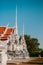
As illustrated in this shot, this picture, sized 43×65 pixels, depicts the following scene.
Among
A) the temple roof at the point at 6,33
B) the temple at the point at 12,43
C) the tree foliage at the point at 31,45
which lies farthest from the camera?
the tree foliage at the point at 31,45

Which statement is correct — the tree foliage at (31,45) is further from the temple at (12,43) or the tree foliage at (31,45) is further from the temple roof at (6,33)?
the temple roof at (6,33)

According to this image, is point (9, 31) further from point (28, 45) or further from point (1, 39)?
point (28, 45)

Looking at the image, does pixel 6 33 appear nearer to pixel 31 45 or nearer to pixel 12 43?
pixel 12 43

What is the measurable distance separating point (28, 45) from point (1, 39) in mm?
5041

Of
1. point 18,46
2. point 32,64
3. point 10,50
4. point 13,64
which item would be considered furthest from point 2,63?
point 18,46

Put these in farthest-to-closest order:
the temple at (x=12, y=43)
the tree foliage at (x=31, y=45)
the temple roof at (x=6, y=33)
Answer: the tree foliage at (x=31, y=45)
the temple at (x=12, y=43)
the temple roof at (x=6, y=33)

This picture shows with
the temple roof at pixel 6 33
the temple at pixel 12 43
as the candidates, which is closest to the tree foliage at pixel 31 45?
the temple at pixel 12 43

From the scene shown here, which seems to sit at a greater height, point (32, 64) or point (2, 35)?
point (2, 35)

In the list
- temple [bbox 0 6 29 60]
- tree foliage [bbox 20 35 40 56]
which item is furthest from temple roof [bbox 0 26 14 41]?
tree foliage [bbox 20 35 40 56]

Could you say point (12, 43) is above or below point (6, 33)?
below

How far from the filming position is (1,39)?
39.2 feet

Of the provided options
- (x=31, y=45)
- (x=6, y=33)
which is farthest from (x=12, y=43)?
(x=31, y=45)

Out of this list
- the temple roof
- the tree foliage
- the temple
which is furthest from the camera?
the tree foliage

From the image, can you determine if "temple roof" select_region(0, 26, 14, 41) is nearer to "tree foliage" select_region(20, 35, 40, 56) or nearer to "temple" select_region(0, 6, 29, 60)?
"temple" select_region(0, 6, 29, 60)
